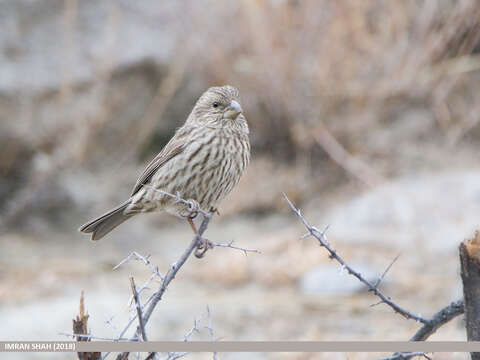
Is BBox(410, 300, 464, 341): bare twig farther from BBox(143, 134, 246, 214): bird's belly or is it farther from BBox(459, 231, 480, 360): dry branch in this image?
BBox(143, 134, 246, 214): bird's belly

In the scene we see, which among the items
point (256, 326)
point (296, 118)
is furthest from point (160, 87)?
point (256, 326)

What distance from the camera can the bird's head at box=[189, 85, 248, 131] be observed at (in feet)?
→ 11.5

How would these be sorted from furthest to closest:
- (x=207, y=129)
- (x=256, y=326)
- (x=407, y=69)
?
1. (x=407, y=69)
2. (x=256, y=326)
3. (x=207, y=129)

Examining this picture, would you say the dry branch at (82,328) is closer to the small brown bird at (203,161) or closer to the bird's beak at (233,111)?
the small brown bird at (203,161)

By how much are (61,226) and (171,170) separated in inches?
183

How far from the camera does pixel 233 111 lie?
11.5ft

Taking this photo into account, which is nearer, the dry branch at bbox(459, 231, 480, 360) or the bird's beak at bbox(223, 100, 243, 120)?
the dry branch at bbox(459, 231, 480, 360)

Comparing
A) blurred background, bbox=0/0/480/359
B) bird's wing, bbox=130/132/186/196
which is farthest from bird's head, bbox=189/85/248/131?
blurred background, bbox=0/0/480/359

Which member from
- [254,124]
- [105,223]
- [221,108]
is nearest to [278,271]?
[254,124]

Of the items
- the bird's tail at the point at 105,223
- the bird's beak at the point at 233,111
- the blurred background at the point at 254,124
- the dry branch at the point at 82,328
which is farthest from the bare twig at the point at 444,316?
the blurred background at the point at 254,124

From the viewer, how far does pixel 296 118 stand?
7805 millimetres

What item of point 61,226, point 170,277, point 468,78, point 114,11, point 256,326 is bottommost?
point 170,277

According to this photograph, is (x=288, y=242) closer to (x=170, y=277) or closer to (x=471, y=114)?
(x=471, y=114)

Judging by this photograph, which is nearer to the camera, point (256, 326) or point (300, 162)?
point (256, 326)
